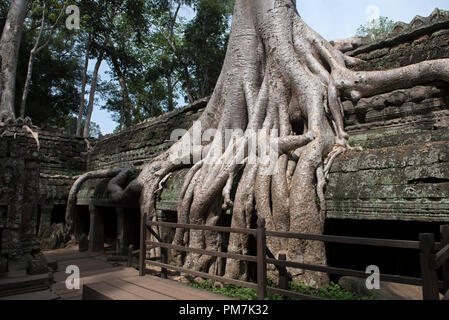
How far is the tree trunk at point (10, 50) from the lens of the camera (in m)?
10.9

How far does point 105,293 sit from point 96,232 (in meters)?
5.53

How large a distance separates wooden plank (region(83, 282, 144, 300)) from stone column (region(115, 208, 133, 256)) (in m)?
4.01

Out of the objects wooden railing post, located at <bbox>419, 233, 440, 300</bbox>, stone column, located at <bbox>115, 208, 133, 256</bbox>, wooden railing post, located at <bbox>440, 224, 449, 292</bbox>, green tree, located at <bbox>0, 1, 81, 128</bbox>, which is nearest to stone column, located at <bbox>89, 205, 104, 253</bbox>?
stone column, located at <bbox>115, 208, 133, 256</bbox>

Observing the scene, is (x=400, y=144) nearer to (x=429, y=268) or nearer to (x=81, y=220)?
(x=429, y=268)

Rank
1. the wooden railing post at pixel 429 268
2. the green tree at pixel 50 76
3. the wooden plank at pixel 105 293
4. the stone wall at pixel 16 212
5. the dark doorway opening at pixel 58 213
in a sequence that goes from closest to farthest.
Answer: the wooden railing post at pixel 429 268
the wooden plank at pixel 105 293
the stone wall at pixel 16 212
the dark doorway opening at pixel 58 213
the green tree at pixel 50 76

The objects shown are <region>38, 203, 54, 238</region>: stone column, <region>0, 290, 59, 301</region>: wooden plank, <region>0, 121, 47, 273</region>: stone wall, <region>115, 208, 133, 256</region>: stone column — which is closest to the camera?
<region>0, 290, 59, 301</region>: wooden plank

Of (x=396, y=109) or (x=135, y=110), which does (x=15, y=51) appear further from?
(x=396, y=109)

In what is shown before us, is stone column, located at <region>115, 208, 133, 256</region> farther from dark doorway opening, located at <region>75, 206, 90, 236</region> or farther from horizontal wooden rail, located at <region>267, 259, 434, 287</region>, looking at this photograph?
horizontal wooden rail, located at <region>267, 259, 434, 287</region>

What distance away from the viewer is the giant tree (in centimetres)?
362

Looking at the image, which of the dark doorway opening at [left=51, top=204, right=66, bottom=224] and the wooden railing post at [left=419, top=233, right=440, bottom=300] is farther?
the dark doorway opening at [left=51, top=204, right=66, bottom=224]

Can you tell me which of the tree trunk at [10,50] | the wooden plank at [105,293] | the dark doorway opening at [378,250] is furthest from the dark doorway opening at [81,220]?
the dark doorway opening at [378,250]

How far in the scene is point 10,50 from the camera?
36.6 feet

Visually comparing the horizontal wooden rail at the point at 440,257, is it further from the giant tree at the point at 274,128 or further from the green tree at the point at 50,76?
the green tree at the point at 50,76

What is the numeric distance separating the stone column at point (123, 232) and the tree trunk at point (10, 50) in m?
7.03
